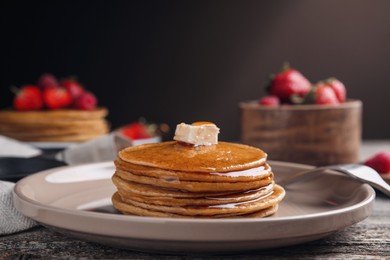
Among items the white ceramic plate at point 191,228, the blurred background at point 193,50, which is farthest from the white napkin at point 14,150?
the blurred background at point 193,50

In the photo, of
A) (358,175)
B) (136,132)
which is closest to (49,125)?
(136,132)

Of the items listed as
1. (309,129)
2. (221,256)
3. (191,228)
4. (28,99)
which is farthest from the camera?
(28,99)

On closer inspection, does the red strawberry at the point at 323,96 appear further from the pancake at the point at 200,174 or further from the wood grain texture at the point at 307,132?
the pancake at the point at 200,174

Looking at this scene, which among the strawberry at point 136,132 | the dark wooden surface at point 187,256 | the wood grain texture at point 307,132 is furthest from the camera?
the strawberry at point 136,132

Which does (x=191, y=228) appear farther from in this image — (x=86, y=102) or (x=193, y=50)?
(x=193, y=50)

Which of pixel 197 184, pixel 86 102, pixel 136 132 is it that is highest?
pixel 197 184
